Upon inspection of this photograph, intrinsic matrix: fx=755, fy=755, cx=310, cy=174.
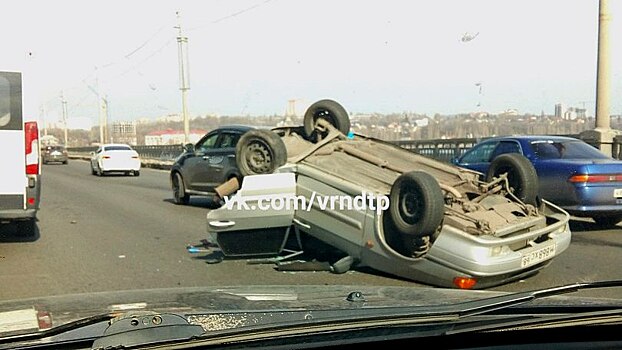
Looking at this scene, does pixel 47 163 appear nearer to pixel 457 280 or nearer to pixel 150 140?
pixel 150 140

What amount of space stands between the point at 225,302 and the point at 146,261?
616 centimetres

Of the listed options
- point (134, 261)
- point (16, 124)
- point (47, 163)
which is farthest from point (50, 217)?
point (47, 163)

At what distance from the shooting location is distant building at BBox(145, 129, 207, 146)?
5001cm

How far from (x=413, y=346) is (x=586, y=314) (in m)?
0.60

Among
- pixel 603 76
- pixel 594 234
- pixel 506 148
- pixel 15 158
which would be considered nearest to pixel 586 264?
pixel 594 234

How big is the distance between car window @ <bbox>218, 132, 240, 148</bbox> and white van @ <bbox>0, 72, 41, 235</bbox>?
4.81 meters

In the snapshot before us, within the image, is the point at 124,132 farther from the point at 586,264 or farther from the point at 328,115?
the point at 586,264

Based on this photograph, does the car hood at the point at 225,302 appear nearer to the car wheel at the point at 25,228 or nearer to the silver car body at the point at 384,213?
the silver car body at the point at 384,213

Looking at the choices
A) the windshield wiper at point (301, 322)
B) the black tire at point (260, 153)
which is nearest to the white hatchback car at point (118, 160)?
the black tire at point (260, 153)

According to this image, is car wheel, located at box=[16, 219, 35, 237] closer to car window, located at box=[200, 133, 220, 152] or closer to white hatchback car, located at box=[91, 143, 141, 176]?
car window, located at box=[200, 133, 220, 152]

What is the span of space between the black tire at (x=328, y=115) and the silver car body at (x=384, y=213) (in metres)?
0.39

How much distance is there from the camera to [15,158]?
10.6 meters

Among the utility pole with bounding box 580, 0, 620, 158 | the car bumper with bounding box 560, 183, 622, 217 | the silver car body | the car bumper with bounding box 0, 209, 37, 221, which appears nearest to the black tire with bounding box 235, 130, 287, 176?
the silver car body

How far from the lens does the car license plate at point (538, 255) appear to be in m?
Result: 7.14
